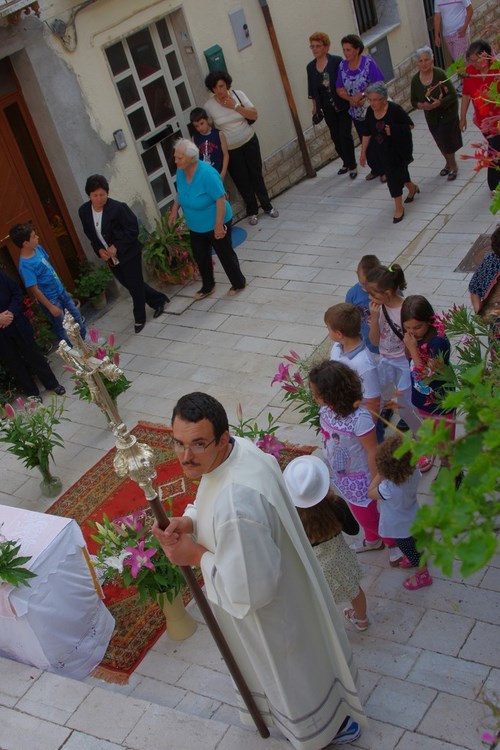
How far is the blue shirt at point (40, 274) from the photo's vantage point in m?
9.28

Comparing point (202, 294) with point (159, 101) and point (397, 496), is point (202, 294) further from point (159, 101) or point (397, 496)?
point (397, 496)

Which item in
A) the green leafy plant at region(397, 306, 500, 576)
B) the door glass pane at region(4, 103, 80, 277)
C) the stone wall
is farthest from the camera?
the stone wall

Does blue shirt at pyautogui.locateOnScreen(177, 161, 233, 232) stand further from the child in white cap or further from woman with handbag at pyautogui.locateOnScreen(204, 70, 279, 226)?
the child in white cap

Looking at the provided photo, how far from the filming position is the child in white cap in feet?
17.1

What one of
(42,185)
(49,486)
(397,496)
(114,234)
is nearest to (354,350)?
(397,496)

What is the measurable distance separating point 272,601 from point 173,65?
874cm

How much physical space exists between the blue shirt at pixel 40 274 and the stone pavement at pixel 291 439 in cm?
101

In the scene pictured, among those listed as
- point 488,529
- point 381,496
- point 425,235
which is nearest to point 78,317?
point 425,235

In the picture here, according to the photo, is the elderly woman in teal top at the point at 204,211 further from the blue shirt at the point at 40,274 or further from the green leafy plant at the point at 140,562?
the green leafy plant at the point at 140,562

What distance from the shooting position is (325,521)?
17.7 ft

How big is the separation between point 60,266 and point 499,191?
7.82 metres

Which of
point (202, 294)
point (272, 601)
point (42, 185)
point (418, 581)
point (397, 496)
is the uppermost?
point (42, 185)

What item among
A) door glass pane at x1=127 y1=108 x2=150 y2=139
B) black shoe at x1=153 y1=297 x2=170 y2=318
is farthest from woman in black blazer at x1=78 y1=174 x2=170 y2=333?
door glass pane at x1=127 y1=108 x2=150 y2=139

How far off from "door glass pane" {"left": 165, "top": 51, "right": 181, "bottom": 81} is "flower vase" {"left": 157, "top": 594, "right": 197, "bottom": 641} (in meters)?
7.38
